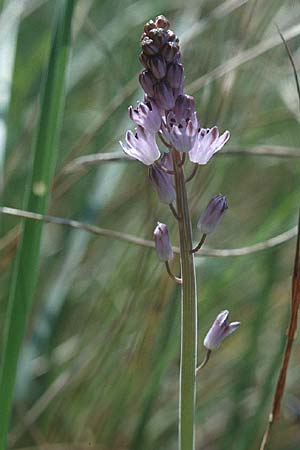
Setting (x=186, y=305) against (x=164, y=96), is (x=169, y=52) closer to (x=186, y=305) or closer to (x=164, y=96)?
(x=164, y=96)

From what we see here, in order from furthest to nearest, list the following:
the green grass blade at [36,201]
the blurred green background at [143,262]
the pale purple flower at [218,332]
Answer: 1. the blurred green background at [143,262]
2. the green grass blade at [36,201]
3. the pale purple flower at [218,332]

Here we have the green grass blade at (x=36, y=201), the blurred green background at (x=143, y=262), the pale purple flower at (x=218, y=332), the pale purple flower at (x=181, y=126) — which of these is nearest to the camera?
the pale purple flower at (x=181, y=126)

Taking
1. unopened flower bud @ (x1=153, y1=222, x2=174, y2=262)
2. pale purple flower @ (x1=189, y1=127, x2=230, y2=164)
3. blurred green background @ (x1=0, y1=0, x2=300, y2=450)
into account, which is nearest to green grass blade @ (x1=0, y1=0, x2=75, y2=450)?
unopened flower bud @ (x1=153, y1=222, x2=174, y2=262)

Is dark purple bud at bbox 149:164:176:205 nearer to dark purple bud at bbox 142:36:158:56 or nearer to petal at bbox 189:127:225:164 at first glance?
petal at bbox 189:127:225:164

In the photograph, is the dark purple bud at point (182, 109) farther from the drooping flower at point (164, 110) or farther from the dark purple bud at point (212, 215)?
the dark purple bud at point (212, 215)

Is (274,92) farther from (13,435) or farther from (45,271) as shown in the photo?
(13,435)

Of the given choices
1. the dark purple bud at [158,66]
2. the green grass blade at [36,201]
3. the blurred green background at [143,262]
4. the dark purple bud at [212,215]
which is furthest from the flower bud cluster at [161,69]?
the blurred green background at [143,262]

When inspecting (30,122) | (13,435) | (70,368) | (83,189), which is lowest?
(13,435)

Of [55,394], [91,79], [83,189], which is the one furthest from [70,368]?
[91,79]
